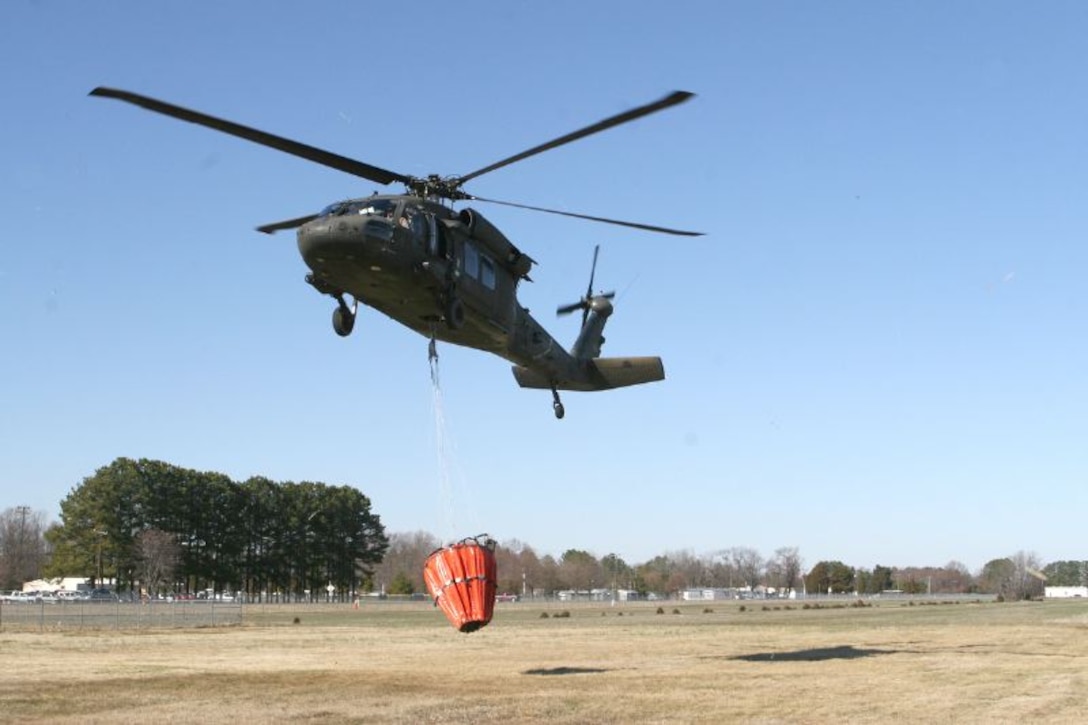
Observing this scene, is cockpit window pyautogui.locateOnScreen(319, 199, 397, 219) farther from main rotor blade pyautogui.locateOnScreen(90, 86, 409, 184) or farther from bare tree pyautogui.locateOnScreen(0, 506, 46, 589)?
bare tree pyautogui.locateOnScreen(0, 506, 46, 589)

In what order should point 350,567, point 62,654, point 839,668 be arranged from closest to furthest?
point 839,668
point 62,654
point 350,567

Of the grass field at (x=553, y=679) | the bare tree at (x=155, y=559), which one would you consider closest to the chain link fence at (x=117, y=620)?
the grass field at (x=553, y=679)

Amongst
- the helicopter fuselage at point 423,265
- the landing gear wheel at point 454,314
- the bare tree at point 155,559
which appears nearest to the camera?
the helicopter fuselage at point 423,265

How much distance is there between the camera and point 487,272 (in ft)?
81.6

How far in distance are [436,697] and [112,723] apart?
21.0ft

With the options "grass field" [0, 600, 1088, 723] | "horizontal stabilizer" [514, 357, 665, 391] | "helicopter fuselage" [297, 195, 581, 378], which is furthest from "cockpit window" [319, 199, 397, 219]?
"horizontal stabilizer" [514, 357, 665, 391]

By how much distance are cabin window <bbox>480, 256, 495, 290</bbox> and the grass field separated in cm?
880

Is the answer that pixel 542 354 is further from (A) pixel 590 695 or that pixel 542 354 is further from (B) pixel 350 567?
(B) pixel 350 567

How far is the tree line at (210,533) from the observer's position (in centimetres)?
12900

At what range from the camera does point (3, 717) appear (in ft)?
64.8

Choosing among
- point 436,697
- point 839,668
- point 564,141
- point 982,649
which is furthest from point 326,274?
point 982,649

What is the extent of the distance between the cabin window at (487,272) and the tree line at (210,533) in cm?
11199

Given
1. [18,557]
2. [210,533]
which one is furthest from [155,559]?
[18,557]

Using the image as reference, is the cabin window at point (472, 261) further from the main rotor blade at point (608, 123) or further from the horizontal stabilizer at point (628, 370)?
the horizontal stabilizer at point (628, 370)
